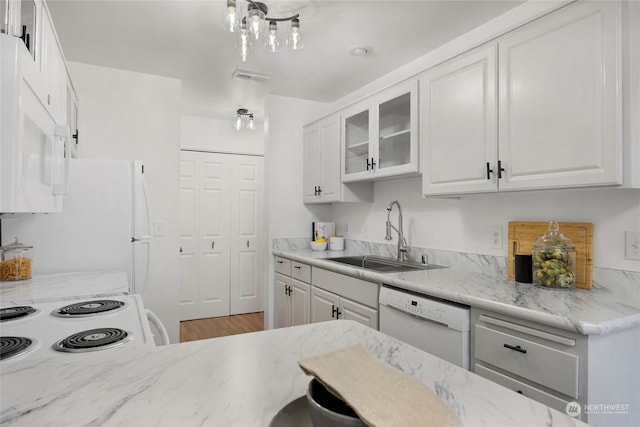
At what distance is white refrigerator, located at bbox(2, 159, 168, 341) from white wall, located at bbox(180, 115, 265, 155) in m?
2.10

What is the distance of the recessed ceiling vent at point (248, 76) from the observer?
9.95 feet

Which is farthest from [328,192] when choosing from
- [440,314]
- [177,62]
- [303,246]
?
[440,314]

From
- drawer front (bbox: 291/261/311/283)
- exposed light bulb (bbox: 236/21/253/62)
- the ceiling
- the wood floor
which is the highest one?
the ceiling

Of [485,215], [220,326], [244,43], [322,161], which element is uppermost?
[244,43]

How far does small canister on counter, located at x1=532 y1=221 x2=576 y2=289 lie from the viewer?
1.72m

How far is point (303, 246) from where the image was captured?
3.77m

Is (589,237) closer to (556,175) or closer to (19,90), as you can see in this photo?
(556,175)

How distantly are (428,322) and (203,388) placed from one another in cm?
139

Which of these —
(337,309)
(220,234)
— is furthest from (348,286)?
(220,234)

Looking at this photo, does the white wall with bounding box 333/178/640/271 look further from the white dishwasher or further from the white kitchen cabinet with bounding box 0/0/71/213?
the white kitchen cabinet with bounding box 0/0/71/213

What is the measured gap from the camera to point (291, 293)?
3.28 metres

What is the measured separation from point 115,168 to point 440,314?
2168mm

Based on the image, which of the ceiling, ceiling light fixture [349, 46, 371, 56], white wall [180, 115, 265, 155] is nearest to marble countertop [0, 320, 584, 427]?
the ceiling

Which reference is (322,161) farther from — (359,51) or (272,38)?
(272,38)
